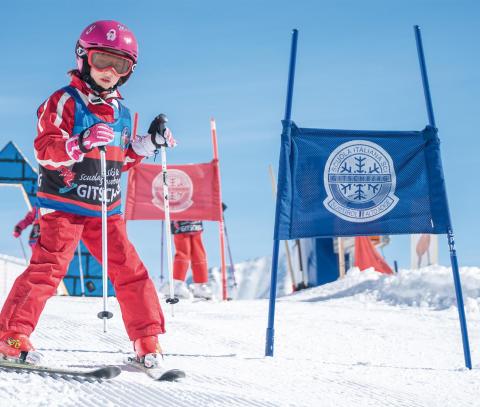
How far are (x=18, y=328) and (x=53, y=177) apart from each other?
0.81 metres

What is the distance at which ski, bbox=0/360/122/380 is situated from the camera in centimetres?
312

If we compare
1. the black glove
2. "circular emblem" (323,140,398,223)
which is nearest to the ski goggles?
the black glove

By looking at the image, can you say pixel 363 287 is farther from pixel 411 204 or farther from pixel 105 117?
pixel 105 117

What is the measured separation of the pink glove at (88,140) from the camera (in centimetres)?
347

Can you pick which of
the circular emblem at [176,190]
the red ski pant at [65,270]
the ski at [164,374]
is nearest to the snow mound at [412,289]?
the circular emblem at [176,190]

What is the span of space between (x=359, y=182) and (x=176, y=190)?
676cm

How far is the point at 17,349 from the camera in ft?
11.1

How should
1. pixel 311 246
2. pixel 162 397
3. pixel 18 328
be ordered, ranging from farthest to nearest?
pixel 311 246 → pixel 18 328 → pixel 162 397

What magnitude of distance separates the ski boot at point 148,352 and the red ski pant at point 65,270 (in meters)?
0.03

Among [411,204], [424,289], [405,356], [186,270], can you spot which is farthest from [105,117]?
[186,270]

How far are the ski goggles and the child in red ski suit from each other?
23.7 ft

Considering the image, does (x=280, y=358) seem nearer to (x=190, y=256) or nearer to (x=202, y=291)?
(x=202, y=291)

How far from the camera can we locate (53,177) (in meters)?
3.68

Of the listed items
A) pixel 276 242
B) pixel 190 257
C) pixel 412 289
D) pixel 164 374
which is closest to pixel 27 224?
pixel 190 257
